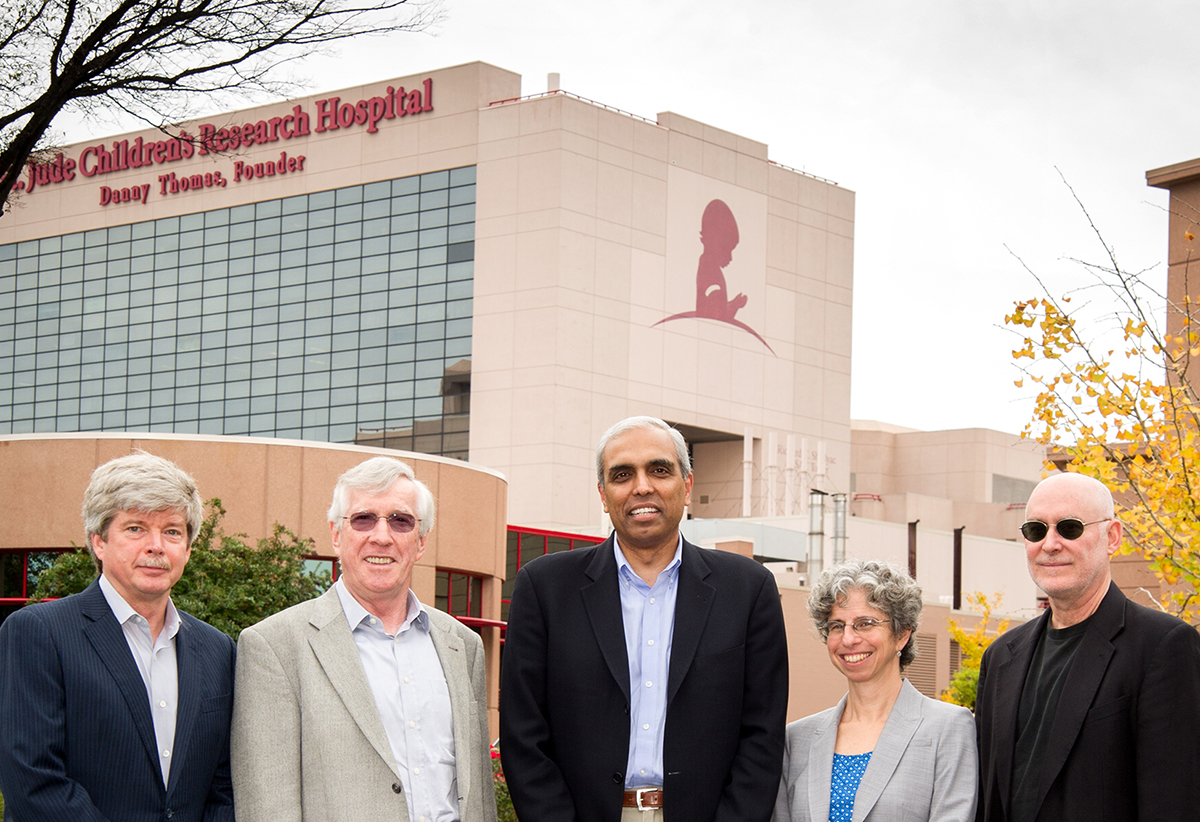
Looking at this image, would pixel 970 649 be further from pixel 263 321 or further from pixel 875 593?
pixel 263 321

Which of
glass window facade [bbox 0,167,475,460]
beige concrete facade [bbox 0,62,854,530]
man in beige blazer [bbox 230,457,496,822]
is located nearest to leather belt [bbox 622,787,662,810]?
man in beige blazer [bbox 230,457,496,822]

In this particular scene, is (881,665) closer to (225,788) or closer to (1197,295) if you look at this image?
(225,788)

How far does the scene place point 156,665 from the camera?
4.88 meters

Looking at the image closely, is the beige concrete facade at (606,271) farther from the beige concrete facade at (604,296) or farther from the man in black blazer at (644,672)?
the man in black blazer at (644,672)

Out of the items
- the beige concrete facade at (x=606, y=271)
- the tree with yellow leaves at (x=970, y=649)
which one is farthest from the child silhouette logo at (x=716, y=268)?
the tree with yellow leaves at (x=970, y=649)

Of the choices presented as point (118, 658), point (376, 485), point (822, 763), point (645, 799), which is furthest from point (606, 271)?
point (118, 658)

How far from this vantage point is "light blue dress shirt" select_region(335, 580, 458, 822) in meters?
4.91

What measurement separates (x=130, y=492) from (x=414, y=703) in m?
1.19

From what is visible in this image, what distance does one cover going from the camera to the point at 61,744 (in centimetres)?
455

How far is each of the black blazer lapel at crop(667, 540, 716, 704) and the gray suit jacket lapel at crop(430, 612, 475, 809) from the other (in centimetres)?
72

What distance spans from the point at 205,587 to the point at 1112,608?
18.6 m

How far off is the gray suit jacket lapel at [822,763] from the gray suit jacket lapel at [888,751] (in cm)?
12

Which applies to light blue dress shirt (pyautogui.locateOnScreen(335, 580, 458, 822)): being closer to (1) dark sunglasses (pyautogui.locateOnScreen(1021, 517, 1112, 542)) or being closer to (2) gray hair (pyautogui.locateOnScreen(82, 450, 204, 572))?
(2) gray hair (pyautogui.locateOnScreen(82, 450, 204, 572))

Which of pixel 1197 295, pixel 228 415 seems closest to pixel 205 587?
pixel 1197 295
